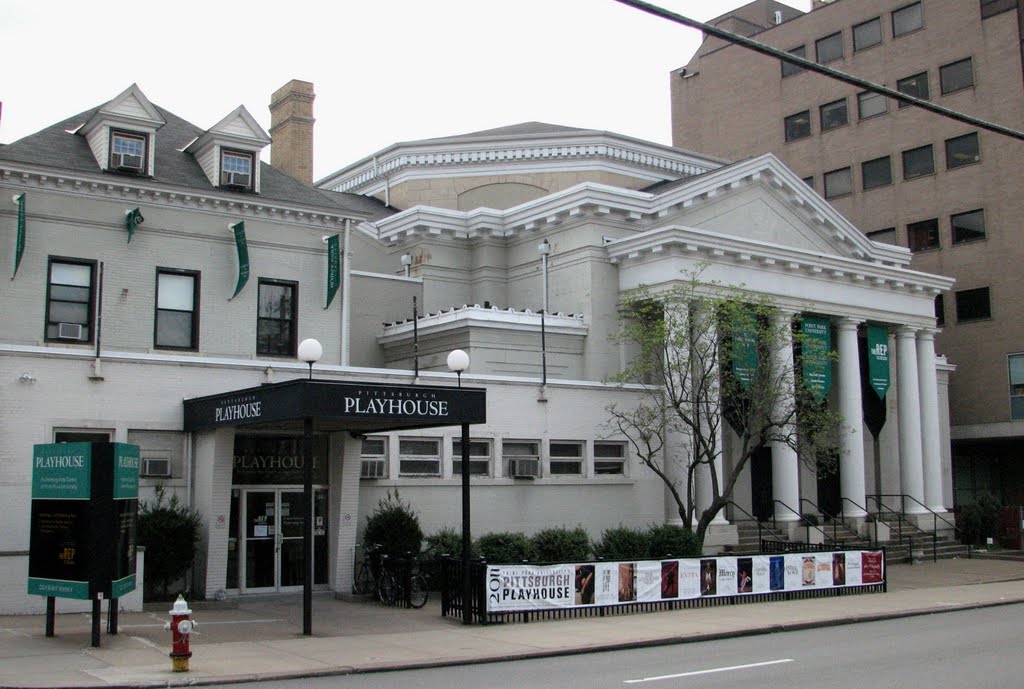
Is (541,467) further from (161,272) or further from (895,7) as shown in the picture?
(895,7)

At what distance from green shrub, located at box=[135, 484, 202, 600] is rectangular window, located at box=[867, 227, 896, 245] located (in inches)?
1478

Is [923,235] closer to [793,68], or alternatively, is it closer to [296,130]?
[793,68]

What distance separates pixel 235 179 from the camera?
27.8 meters

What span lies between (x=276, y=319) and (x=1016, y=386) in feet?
104

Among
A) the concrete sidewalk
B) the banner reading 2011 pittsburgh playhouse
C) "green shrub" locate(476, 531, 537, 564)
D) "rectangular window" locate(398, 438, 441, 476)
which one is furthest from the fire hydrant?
"rectangular window" locate(398, 438, 441, 476)

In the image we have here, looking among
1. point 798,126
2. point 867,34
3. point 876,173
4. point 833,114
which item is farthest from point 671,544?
point 867,34

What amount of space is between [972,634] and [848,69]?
130ft

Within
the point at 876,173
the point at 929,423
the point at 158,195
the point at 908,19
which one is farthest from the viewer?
the point at 876,173

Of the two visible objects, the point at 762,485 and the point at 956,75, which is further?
the point at 956,75

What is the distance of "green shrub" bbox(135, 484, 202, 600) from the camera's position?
68.0ft

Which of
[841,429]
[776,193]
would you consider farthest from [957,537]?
[776,193]

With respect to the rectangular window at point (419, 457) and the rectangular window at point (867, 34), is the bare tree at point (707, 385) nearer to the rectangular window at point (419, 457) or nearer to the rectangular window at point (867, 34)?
the rectangular window at point (419, 457)

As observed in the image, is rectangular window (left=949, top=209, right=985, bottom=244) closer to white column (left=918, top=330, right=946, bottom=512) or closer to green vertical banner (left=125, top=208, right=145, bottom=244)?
white column (left=918, top=330, right=946, bottom=512)

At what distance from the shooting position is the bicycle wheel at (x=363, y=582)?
76.3 feet
